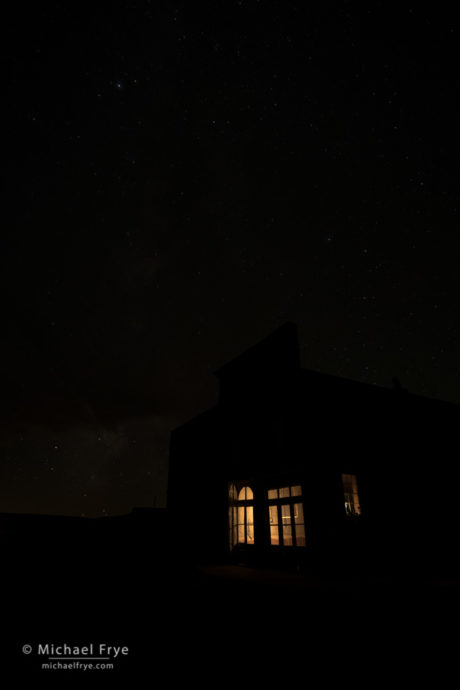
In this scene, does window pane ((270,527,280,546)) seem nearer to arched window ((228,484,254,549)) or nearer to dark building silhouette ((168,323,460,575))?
dark building silhouette ((168,323,460,575))

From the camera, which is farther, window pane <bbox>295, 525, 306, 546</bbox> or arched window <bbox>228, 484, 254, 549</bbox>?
arched window <bbox>228, 484, 254, 549</bbox>

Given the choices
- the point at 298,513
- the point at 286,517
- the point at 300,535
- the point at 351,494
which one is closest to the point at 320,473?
the point at 351,494

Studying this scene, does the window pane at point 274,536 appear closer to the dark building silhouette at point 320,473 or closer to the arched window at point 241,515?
the dark building silhouette at point 320,473

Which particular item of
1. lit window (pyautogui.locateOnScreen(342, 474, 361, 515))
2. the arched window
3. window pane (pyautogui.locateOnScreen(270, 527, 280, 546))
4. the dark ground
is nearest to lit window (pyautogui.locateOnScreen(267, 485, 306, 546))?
window pane (pyautogui.locateOnScreen(270, 527, 280, 546))

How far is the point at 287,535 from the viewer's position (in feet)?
36.2

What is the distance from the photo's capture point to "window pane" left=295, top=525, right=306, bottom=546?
10469 millimetres

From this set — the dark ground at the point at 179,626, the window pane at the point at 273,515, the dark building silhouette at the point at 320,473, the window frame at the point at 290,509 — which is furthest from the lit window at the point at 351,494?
the dark ground at the point at 179,626

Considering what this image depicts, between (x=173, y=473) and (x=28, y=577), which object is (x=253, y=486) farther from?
(x=28, y=577)

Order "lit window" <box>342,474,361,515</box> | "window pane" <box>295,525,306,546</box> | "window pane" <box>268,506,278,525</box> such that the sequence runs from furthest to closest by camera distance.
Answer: "window pane" <box>268,506,278,525</box>
"window pane" <box>295,525,306,546</box>
"lit window" <box>342,474,361,515</box>

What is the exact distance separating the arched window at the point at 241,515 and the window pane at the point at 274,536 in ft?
3.53

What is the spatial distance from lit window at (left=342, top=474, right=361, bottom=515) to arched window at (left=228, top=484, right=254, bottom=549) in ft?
14.4

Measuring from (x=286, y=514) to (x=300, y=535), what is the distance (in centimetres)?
83

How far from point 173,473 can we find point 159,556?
1277 centimetres

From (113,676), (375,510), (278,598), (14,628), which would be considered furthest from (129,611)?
(375,510)
